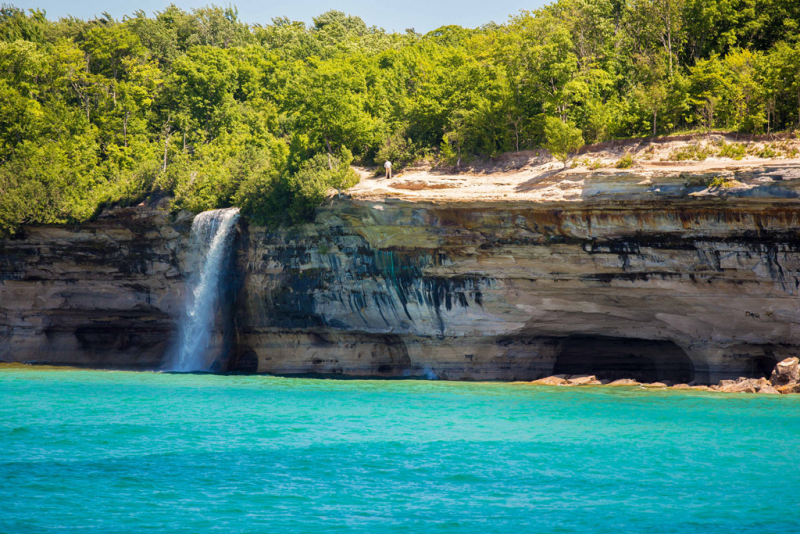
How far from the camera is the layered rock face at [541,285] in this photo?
27.4m

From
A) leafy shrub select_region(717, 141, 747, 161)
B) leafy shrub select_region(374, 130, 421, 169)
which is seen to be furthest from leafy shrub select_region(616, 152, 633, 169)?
leafy shrub select_region(374, 130, 421, 169)

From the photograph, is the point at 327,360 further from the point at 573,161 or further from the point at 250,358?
the point at 573,161

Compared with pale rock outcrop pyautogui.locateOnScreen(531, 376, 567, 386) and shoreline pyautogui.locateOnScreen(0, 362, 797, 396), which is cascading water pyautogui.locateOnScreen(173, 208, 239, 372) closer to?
shoreline pyautogui.locateOnScreen(0, 362, 797, 396)

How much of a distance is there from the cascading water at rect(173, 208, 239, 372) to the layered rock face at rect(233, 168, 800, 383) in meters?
1.21

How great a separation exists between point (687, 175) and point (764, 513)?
607 inches

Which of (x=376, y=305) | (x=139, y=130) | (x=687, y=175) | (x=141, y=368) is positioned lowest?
(x=141, y=368)

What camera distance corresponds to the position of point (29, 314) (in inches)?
1654

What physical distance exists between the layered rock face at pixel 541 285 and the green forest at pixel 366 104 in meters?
3.39

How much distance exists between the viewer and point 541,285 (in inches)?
1235

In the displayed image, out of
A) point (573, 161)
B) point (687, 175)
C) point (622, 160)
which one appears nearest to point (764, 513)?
point (687, 175)

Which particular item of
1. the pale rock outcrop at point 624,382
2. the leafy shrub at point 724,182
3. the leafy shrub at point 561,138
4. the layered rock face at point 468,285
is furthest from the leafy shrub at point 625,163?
the pale rock outcrop at point 624,382

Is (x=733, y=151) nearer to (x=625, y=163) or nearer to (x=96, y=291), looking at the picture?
(x=625, y=163)

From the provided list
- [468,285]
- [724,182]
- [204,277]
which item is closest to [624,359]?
[468,285]

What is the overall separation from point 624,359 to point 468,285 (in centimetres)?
762
